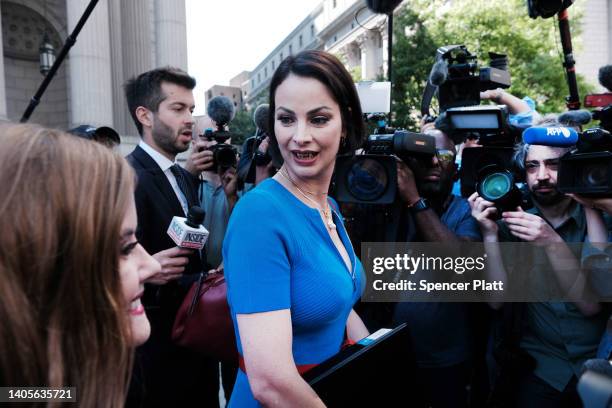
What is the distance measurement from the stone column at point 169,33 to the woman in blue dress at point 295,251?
13212 millimetres

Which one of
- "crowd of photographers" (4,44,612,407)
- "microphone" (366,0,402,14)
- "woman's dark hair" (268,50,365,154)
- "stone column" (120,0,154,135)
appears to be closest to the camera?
"woman's dark hair" (268,50,365,154)

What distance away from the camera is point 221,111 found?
3674mm

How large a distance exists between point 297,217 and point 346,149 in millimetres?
547

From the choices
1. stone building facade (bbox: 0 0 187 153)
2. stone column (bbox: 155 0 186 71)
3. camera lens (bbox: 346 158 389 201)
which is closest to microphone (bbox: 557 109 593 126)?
camera lens (bbox: 346 158 389 201)

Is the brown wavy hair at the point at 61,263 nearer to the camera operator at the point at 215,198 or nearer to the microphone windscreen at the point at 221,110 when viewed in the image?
the camera operator at the point at 215,198

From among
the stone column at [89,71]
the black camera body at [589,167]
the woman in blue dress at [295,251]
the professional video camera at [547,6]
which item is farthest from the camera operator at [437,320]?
the stone column at [89,71]

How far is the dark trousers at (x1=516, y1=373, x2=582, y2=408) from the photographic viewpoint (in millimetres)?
2107

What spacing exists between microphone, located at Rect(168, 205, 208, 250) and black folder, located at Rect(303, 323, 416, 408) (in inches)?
40.2

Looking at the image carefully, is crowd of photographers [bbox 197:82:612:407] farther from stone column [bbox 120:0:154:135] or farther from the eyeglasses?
stone column [bbox 120:0:154:135]

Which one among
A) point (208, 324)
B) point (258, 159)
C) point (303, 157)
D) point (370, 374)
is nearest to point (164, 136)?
point (258, 159)

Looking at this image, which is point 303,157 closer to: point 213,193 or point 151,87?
point 151,87

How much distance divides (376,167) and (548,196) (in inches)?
33.4

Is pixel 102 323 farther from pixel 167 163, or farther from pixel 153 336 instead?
pixel 167 163

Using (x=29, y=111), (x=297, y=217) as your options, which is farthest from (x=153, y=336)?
(x=29, y=111)
